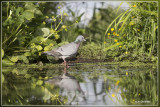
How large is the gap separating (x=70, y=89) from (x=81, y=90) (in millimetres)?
194

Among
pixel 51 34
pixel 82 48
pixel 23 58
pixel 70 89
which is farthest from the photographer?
pixel 82 48

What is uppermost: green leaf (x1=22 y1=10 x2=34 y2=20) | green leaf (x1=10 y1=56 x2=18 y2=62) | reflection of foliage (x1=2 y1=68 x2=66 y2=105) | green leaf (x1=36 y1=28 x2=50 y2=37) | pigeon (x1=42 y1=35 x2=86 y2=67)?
green leaf (x1=22 y1=10 x2=34 y2=20)

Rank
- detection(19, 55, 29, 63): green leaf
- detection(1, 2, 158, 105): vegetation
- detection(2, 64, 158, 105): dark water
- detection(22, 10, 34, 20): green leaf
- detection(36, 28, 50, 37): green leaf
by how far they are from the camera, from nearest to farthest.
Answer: detection(2, 64, 158, 105): dark water < detection(1, 2, 158, 105): vegetation < detection(22, 10, 34, 20): green leaf < detection(19, 55, 29, 63): green leaf < detection(36, 28, 50, 37): green leaf

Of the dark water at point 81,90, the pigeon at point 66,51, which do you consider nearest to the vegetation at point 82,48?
the dark water at point 81,90

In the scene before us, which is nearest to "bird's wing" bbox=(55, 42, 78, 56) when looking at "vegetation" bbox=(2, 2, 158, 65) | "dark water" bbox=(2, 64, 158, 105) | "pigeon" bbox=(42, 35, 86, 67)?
"pigeon" bbox=(42, 35, 86, 67)

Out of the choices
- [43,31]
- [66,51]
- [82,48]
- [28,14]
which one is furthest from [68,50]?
[82,48]

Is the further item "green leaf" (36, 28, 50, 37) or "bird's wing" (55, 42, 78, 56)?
"green leaf" (36, 28, 50, 37)

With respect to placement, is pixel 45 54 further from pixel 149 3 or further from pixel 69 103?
pixel 69 103

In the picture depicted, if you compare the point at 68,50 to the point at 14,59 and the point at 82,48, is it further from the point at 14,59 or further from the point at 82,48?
the point at 82,48

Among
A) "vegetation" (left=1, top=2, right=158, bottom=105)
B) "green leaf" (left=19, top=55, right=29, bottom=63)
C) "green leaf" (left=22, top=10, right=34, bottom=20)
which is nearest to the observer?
"vegetation" (left=1, top=2, right=158, bottom=105)

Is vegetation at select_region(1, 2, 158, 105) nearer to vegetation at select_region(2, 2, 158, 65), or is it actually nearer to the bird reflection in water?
vegetation at select_region(2, 2, 158, 65)

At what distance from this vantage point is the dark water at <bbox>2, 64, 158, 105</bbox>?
3.38m

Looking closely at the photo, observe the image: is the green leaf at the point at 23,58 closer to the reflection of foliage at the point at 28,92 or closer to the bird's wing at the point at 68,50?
the bird's wing at the point at 68,50

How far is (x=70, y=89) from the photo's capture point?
4.02m
